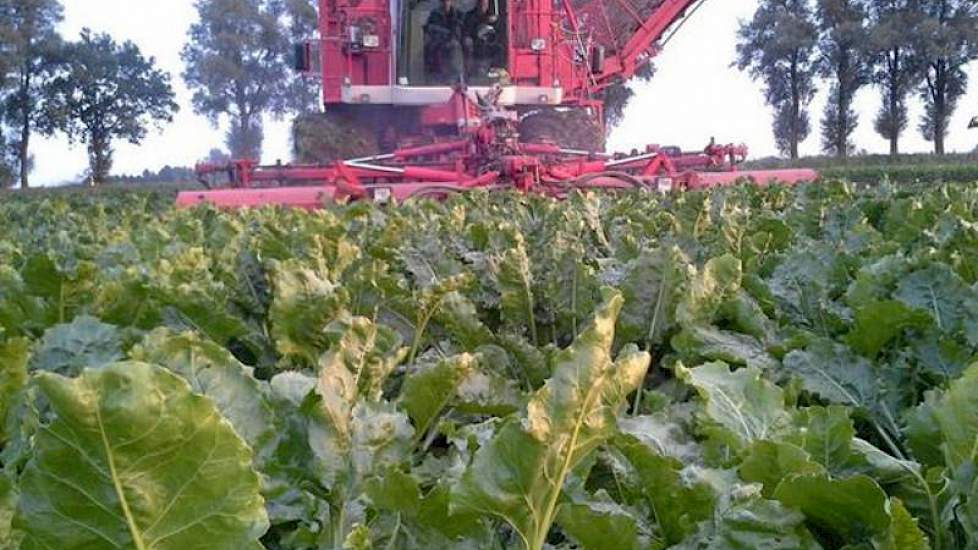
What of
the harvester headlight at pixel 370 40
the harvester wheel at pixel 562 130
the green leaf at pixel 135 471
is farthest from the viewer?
the harvester wheel at pixel 562 130

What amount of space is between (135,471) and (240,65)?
6791 centimetres

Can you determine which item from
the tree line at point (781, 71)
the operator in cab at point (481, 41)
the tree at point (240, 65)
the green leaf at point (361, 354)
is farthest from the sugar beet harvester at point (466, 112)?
the tree at point (240, 65)

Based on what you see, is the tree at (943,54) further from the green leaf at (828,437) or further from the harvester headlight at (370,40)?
the green leaf at (828,437)

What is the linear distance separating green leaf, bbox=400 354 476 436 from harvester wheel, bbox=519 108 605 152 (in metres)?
13.5

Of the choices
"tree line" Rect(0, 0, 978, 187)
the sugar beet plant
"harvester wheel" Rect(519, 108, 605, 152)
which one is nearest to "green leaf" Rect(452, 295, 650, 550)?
the sugar beet plant

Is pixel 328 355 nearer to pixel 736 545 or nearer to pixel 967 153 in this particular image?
pixel 736 545

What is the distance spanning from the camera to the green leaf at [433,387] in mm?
1095

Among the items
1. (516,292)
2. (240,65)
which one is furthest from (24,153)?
(516,292)

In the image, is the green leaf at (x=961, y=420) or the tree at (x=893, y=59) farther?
the tree at (x=893, y=59)

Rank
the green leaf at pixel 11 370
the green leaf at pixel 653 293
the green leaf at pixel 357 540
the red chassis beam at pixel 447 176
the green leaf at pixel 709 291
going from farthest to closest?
the red chassis beam at pixel 447 176 → the green leaf at pixel 653 293 → the green leaf at pixel 709 291 → the green leaf at pixel 11 370 → the green leaf at pixel 357 540

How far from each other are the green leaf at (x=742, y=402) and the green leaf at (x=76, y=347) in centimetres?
73

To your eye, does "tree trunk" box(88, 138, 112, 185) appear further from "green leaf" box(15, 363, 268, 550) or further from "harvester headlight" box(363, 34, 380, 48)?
"green leaf" box(15, 363, 268, 550)

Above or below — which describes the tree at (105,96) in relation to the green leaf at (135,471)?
above

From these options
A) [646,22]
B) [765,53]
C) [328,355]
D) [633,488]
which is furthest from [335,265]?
[765,53]
